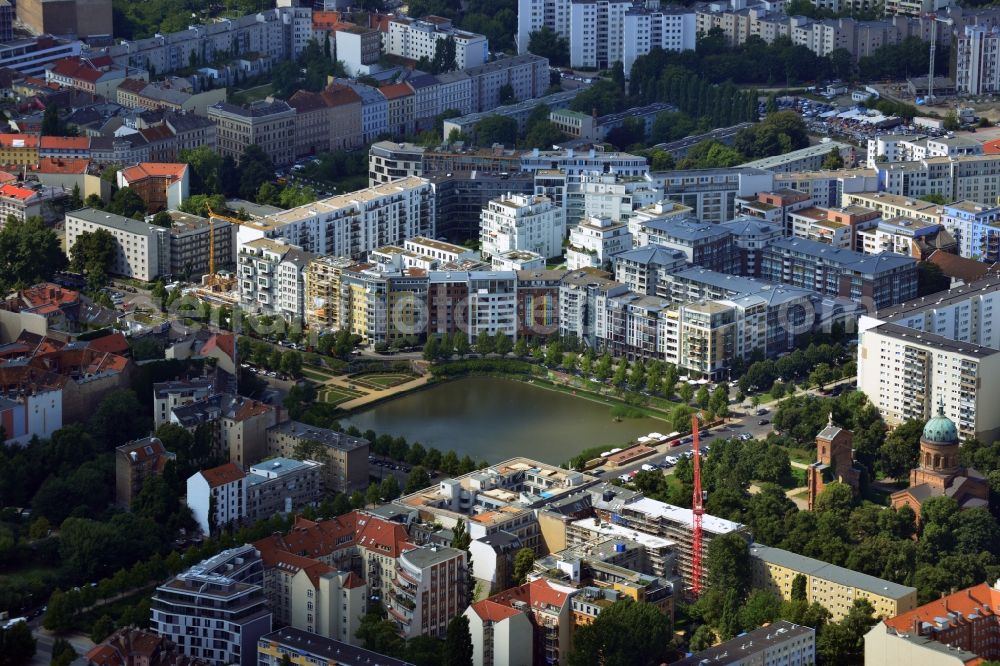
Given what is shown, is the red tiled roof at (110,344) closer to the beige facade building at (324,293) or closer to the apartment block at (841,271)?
the beige facade building at (324,293)

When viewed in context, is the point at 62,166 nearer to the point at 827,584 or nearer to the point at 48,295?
the point at 48,295

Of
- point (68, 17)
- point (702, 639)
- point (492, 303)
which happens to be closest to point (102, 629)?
point (702, 639)

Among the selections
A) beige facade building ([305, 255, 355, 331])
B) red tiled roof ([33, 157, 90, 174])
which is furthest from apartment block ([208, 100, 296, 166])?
beige facade building ([305, 255, 355, 331])

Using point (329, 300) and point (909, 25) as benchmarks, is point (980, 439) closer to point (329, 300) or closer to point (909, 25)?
point (329, 300)

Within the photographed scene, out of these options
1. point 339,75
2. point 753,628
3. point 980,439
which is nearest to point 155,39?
point 339,75

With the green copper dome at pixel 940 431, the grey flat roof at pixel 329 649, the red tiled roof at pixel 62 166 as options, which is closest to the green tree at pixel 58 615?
the grey flat roof at pixel 329 649

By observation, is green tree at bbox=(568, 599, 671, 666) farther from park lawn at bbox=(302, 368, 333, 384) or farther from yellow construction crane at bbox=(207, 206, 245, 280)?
yellow construction crane at bbox=(207, 206, 245, 280)

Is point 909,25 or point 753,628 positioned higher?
point 909,25
